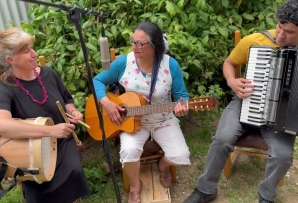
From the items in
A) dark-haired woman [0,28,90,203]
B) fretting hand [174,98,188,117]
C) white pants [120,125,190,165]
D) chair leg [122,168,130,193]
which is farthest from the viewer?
chair leg [122,168,130,193]

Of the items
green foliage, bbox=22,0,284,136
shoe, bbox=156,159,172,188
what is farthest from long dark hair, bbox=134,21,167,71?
shoe, bbox=156,159,172,188

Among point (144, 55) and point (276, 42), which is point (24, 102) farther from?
point (276, 42)

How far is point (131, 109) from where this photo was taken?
2.44 metres

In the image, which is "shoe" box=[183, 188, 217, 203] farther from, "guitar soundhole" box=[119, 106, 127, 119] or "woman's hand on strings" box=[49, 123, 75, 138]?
"woman's hand on strings" box=[49, 123, 75, 138]

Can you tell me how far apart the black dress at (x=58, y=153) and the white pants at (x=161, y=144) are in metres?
0.34

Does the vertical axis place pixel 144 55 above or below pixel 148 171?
above

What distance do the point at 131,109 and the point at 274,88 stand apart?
958 mm

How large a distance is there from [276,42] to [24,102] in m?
1.69

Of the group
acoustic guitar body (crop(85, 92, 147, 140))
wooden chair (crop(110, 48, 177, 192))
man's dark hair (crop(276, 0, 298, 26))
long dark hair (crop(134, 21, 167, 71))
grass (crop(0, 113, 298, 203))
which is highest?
man's dark hair (crop(276, 0, 298, 26))

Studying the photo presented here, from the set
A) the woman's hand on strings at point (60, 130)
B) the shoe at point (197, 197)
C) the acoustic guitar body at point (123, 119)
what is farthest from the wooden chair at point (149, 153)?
the woman's hand on strings at point (60, 130)

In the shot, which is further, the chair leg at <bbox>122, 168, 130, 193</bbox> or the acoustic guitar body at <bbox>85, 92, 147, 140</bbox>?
the chair leg at <bbox>122, 168, 130, 193</bbox>

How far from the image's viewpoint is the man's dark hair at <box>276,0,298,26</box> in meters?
→ 2.13

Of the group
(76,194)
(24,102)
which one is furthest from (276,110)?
(24,102)

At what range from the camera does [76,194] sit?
2252mm
